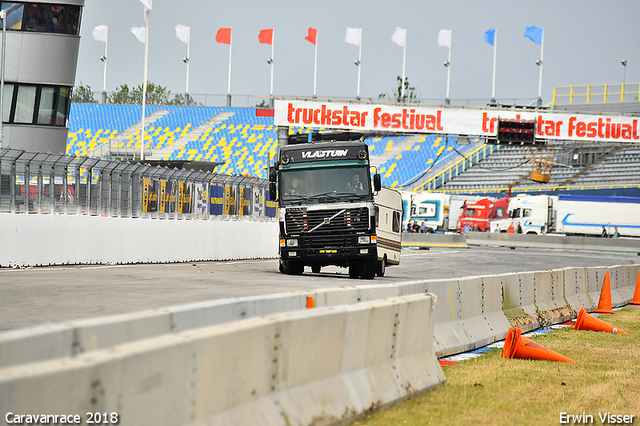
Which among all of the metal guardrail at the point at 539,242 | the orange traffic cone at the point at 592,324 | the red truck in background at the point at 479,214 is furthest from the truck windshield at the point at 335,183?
the red truck in background at the point at 479,214

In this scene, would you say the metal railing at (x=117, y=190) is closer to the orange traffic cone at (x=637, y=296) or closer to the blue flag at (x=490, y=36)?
the orange traffic cone at (x=637, y=296)

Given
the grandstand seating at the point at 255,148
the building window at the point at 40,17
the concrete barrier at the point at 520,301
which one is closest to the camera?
the concrete barrier at the point at 520,301

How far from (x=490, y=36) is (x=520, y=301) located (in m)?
53.8

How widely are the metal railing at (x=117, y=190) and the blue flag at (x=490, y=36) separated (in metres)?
38.1

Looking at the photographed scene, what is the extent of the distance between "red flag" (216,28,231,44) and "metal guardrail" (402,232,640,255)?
24779 mm

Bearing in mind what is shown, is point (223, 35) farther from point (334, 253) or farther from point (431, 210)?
point (334, 253)

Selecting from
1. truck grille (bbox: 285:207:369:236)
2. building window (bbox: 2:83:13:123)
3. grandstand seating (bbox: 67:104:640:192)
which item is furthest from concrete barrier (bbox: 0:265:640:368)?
grandstand seating (bbox: 67:104:640:192)

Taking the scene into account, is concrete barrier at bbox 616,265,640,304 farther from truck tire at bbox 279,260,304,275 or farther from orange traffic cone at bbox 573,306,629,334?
truck tire at bbox 279,260,304,275

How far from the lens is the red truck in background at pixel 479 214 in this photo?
6275 centimetres

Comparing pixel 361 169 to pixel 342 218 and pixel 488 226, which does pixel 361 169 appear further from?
pixel 488 226

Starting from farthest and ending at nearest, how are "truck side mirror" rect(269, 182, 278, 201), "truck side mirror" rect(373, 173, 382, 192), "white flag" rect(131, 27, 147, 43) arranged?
"white flag" rect(131, 27, 147, 43), "truck side mirror" rect(269, 182, 278, 201), "truck side mirror" rect(373, 173, 382, 192)

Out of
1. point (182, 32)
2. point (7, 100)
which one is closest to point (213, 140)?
point (182, 32)

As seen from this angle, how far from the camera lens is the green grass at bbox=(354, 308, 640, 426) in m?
6.34

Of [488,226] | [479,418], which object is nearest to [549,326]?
[479,418]
